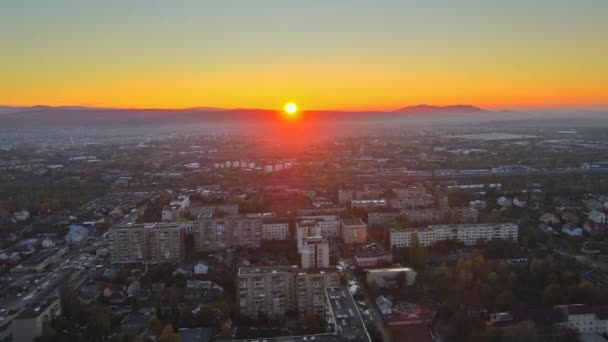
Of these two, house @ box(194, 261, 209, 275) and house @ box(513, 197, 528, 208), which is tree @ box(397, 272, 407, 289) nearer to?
house @ box(194, 261, 209, 275)

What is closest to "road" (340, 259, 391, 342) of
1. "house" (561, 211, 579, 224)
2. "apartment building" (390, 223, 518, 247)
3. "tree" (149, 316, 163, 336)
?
"apartment building" (390, 223, 518, 247)

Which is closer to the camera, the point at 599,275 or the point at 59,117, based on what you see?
the point at 599,275

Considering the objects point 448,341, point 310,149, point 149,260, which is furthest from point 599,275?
point 310,149

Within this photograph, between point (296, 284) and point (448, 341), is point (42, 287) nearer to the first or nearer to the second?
point (296, 284)

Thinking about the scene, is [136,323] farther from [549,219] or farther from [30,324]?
[549,219]

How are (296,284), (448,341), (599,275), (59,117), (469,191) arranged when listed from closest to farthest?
(448,341), (296,284), (599,275), (469,191), (59,117)

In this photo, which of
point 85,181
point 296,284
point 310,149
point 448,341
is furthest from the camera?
point 310,149
